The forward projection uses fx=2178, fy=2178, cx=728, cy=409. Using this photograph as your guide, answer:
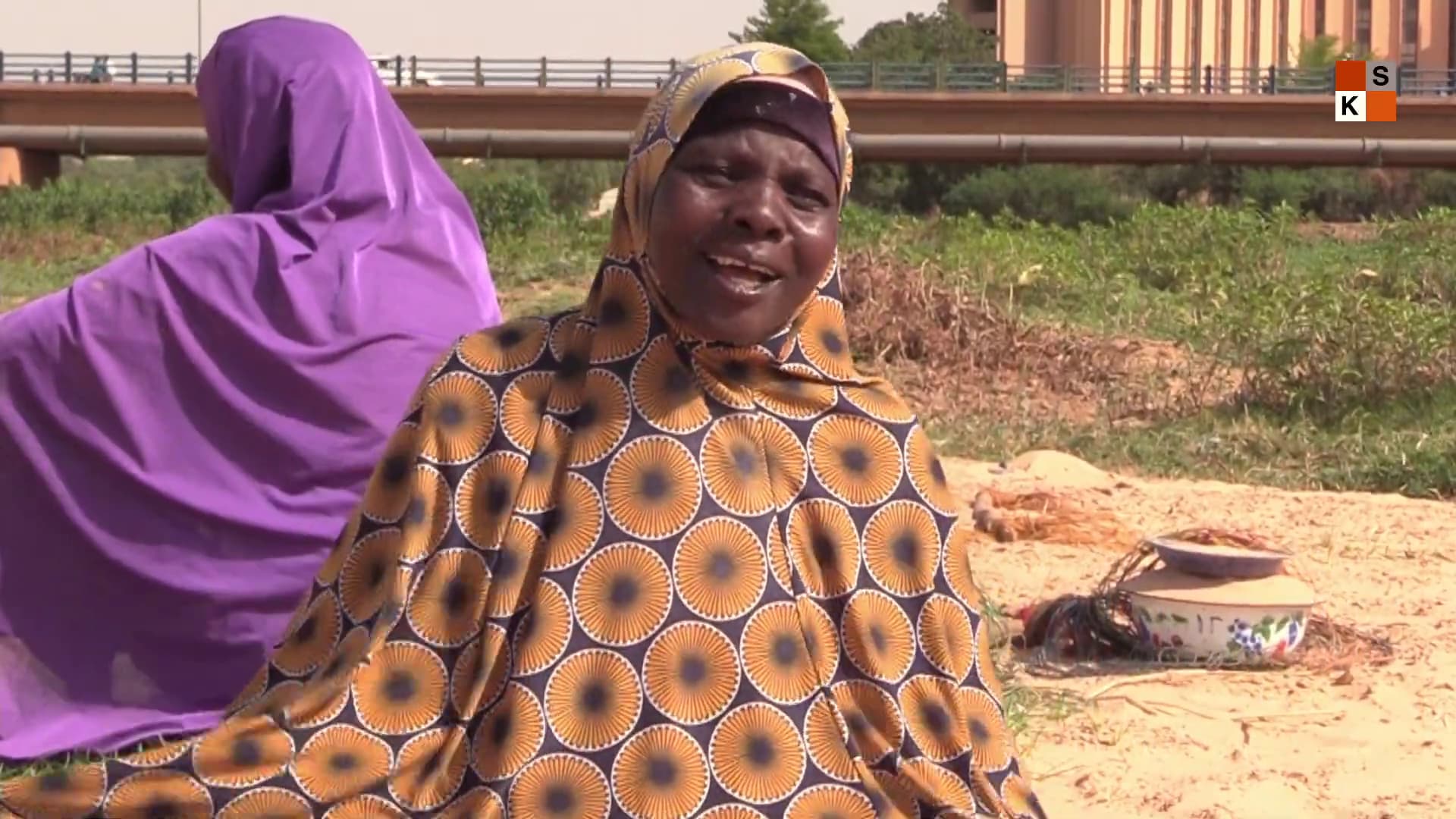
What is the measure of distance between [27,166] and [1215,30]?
96.4ft

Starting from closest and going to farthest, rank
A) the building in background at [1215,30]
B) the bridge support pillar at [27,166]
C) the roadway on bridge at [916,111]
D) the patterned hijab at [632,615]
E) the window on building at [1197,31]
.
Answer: the patterned hijab at [632,615]
the bridge support pillar at [27,166]
the roadway on bridge at [916,111]
the building in background at [1215,30]
the window on building at [1197,31]

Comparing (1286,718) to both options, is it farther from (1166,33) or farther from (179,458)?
(1166,33)

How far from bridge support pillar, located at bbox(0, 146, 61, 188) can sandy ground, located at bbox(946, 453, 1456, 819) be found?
24.7 metres

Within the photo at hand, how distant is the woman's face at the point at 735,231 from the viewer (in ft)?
8.83

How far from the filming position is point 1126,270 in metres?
13.4

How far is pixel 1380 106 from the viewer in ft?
99.4

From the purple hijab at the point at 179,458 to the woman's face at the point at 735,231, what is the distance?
4.54ft

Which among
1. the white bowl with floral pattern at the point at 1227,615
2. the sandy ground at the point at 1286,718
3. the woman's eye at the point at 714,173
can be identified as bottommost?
the sandy ground at the point at 1286,718

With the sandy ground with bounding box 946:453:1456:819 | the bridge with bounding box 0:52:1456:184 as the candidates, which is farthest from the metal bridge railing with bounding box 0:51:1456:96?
the sandy ground with bounding box 946:453:1456:819

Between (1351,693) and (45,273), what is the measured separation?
11443 mm

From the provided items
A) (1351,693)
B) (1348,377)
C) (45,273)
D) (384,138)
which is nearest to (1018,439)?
(1348,377)

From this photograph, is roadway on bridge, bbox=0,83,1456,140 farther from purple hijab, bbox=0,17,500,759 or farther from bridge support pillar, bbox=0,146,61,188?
purple hijab, bbox=0,17,500,759

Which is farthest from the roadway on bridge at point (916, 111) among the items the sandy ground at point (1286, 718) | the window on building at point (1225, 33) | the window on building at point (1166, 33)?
the sandy ground at point (1286, 718)

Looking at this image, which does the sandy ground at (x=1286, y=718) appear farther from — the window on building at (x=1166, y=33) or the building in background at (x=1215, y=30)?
the window on building at (x=1166, y=33)
